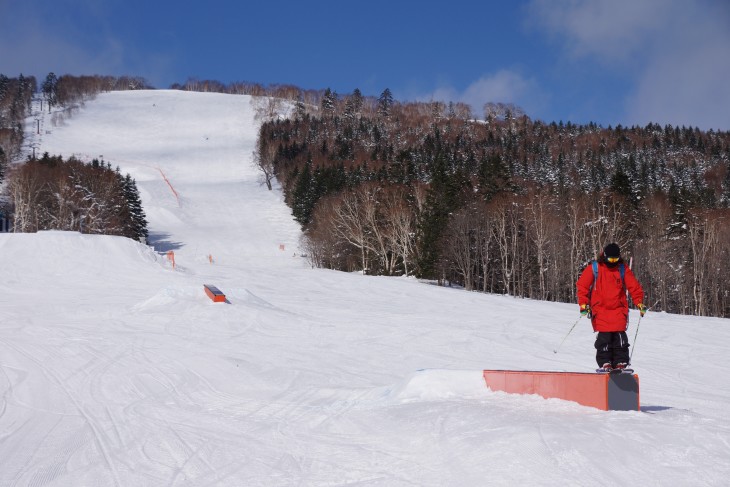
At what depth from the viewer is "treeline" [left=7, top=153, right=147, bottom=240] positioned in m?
49.9

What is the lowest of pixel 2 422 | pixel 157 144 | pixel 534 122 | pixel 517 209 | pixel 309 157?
pixel 2 422

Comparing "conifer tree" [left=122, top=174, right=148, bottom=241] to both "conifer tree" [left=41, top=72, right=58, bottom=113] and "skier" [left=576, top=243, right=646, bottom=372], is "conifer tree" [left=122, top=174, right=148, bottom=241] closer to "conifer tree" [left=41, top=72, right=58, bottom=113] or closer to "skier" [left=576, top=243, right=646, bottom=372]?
"skier" [left=576, top=243, right=646, bottom=372]

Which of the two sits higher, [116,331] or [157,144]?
[157,144]

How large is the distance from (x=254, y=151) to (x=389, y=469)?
101929mm

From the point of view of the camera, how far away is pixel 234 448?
211 inches

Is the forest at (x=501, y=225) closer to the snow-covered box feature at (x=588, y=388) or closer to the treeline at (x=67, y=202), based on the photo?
the treeline at (x=67, y=202)

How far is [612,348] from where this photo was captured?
6527 mm

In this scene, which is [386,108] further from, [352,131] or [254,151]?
[254,151]

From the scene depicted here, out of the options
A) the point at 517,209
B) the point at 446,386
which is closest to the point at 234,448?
the point at 446,386

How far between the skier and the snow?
0.88 m

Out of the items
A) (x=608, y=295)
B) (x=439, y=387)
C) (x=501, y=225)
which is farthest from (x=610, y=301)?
(x=501, y=225)

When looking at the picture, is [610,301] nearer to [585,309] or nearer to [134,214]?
[585,309]

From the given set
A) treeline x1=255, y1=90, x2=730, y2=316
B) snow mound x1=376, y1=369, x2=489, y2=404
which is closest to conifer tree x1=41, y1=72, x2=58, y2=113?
treeline x1=255, y1=90, x2=730, y2=316

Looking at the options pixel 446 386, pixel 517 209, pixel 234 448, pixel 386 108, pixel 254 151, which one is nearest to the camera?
pixel 234 448
